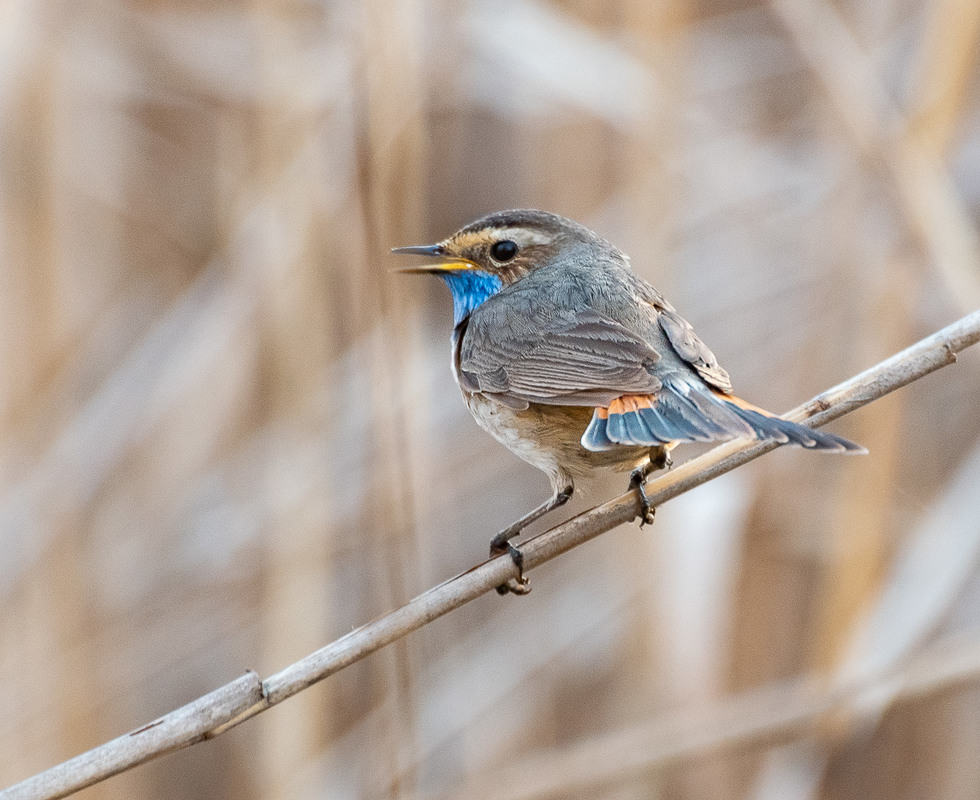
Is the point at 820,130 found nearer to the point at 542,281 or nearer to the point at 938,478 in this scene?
the point at 938,478

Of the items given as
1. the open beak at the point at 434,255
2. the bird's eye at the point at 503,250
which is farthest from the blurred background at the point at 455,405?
the bird's eye at the point at 503,250

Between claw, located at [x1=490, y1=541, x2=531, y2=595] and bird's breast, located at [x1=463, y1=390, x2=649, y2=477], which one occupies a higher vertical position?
bird's breast, located at [x1=463, y1=390, x2=649, y2=477]

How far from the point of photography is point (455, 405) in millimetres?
3490

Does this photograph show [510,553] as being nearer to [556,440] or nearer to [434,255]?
[556,440]

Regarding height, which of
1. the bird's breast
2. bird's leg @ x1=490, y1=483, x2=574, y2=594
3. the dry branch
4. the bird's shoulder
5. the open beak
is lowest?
the dry branch

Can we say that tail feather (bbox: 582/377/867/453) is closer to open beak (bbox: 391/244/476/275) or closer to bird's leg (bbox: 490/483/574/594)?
bird's leg (bbox: 490/483/574/594)

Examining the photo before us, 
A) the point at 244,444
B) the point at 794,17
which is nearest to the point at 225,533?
the point at 244,444

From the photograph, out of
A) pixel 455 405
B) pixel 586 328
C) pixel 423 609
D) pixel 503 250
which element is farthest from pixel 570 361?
pixel 455 405

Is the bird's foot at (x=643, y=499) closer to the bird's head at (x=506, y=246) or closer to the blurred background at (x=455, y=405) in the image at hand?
the blurred background at (x=455, y=405)

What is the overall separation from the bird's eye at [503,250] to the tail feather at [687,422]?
2.17ft

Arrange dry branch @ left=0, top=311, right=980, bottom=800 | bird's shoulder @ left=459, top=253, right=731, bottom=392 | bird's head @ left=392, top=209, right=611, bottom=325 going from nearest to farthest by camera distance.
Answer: dry branch @ left=0, top=311, right=980, bottom=800, bird's shoulder @ left=459, top=253, right=731, bottom=392, bird's head @ left=392, top=209, right=611, bottom=325

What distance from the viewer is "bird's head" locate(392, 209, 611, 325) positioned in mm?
2520

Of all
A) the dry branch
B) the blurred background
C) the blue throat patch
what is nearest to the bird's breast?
the dry branch

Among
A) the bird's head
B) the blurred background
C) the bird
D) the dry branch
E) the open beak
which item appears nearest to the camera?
the dry branch
